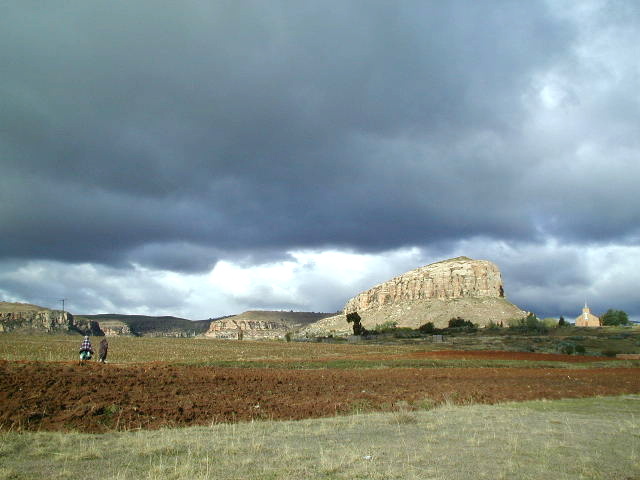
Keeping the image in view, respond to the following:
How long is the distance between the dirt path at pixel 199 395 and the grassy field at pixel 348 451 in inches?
66.0

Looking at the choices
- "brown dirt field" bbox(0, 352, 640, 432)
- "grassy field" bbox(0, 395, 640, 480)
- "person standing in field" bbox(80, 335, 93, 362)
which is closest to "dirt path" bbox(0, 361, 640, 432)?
"brown dirt field" bbox(0, 352, 640, 432)

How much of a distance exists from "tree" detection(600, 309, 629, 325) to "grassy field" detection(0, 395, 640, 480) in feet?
579

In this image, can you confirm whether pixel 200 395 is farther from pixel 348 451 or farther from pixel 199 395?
pixel 348 451

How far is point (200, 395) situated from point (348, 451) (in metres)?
10.5

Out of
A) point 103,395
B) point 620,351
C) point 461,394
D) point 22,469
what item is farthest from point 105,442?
point 620,351

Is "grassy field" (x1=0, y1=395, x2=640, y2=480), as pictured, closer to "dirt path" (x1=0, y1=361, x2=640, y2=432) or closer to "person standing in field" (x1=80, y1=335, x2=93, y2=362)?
"dirt path" (x1=0, y1=361, x2=640, y2=432)

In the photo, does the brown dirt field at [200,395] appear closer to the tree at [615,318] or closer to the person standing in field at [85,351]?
the person standing in field at [85,351]

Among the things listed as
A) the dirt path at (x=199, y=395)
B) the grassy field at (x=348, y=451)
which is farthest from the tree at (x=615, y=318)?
the grassy field at (x=348, y=451)

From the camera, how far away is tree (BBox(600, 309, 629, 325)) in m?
168

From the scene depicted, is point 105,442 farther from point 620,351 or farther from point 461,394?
A: point 620,351

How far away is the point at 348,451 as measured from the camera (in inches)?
444

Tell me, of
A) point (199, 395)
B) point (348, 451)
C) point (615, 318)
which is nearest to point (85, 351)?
point (199, 395)

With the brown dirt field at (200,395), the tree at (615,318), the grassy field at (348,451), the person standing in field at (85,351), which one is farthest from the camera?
the tree at (615,318)

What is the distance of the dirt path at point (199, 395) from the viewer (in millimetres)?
15383
